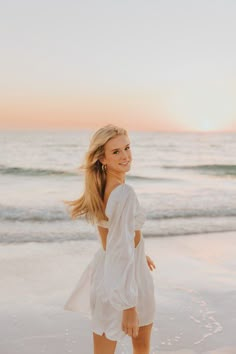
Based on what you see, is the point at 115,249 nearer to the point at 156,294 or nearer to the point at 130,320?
the point at 130,320

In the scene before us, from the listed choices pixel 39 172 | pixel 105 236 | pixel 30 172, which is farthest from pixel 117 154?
pixel 39 172

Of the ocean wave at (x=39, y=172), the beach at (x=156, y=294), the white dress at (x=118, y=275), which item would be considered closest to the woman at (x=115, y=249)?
the white dress at (x=118, y=275)

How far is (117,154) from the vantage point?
2463 millimetres

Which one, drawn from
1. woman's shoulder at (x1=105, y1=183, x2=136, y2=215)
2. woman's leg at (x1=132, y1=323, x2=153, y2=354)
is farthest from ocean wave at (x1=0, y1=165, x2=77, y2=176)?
woman's shoulder at (x1=105, y1=183, x2=136, y2=215)

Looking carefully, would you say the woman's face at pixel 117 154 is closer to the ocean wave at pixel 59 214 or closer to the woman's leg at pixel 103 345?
the woman's leg at pixel 103 345

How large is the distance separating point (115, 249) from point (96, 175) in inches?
18.0

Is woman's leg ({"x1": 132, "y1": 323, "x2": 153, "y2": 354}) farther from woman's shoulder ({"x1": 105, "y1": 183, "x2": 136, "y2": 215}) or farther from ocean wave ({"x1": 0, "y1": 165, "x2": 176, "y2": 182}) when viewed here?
ocean wave ({"x1": 0, "y1": 165, "x2": 176, "y2": 182})

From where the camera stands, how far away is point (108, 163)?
248cm

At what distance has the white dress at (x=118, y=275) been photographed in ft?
7.34

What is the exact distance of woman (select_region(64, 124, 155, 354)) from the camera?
7.36ft

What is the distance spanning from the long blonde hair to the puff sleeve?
0.61ft

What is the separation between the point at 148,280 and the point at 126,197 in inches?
21.5

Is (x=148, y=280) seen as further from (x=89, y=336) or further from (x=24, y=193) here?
(x=24, y=193)

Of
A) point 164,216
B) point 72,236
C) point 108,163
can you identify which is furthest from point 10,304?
point 164,216
